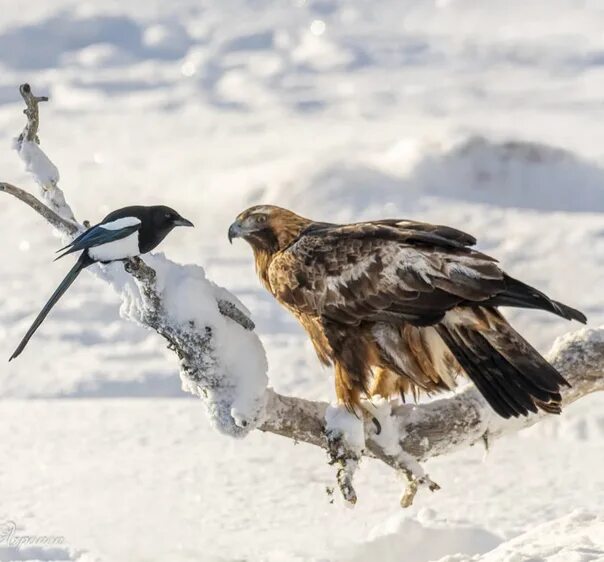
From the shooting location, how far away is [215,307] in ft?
14.8

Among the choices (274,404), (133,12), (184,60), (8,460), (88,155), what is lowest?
(274,404)

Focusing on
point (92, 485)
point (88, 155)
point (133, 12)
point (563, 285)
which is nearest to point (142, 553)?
point (92, 485)

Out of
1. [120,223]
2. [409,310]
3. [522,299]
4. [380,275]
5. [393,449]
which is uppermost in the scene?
[120,223]

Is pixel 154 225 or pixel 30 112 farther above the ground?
pixel 30 112

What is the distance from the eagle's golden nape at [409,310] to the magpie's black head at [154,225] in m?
0.66

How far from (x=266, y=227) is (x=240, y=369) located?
0.95 metres

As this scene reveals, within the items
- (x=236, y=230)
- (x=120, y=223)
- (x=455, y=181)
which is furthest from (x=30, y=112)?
(x=455, y=181)

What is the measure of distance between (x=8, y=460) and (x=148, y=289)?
3.39m

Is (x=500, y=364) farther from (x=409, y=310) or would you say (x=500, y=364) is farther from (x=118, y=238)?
(x=118, y=238)

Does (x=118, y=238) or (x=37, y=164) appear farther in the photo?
(x=37, y=164)

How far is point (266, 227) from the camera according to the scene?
5312 mm

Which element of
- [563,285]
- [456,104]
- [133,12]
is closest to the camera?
[563,285]

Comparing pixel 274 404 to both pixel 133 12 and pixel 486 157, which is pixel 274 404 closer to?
pixel 486 157

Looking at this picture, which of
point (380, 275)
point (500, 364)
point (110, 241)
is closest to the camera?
point (110, 241)
